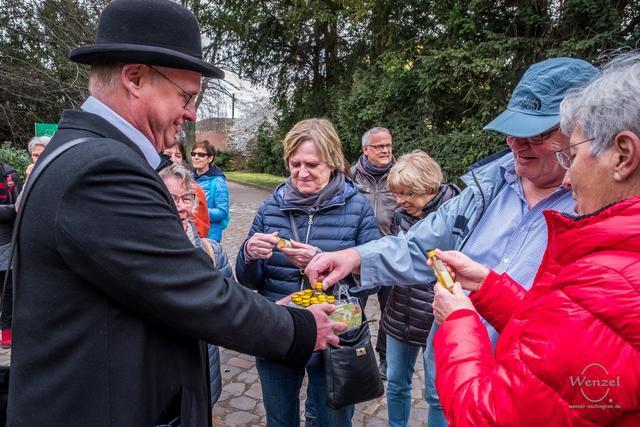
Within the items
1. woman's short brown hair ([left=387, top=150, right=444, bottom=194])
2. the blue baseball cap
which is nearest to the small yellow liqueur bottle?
the blue baseball cap

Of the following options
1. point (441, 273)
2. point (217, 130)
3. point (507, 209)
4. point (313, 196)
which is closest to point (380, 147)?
point (313, 196)

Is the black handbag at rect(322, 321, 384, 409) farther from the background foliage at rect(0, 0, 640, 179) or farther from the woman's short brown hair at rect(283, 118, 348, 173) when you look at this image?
the background foliage at rect(0, 0, 640, 179)

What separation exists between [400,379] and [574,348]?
2.31 meters

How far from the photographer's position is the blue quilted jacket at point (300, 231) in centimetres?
271

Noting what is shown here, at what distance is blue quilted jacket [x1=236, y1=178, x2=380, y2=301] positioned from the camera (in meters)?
2.71

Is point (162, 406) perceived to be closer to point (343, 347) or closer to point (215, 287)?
point (215, 287)

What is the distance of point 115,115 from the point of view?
1.43 m

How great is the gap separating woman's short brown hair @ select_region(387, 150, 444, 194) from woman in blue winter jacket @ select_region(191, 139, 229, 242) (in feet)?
7.61

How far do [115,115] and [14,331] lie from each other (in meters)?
0.69

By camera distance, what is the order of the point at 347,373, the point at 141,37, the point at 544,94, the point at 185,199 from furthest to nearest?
the point at 185,199 → the point at 347,373 → the point at 544,94 → the point at 141,37

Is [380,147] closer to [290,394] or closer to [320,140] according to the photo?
[320,140]

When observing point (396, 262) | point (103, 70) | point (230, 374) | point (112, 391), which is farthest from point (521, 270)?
point (230, 374)

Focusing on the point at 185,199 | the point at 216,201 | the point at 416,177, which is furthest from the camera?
the point at 216,201

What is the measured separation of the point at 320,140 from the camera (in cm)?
279
